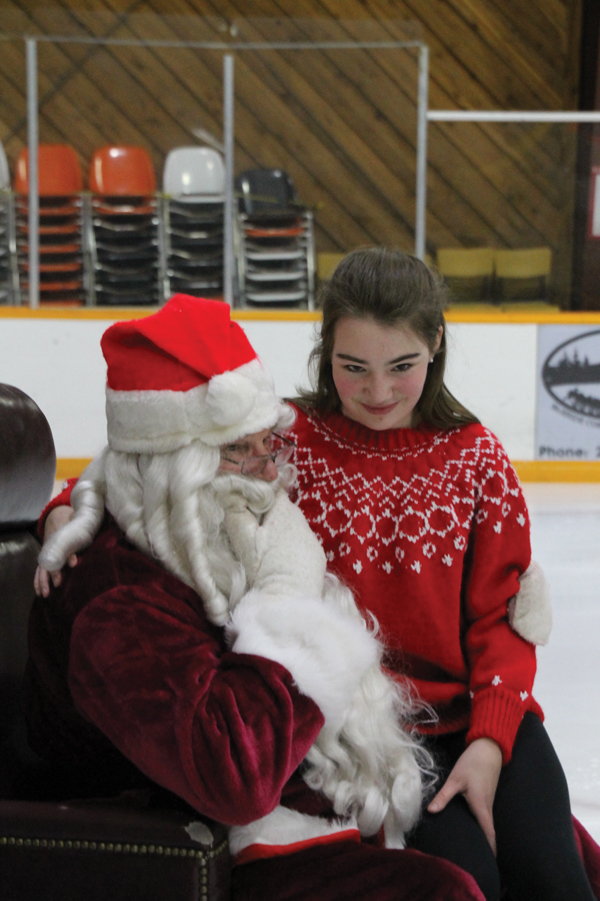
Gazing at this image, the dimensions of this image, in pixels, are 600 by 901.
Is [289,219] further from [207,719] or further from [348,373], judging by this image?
[207,719]

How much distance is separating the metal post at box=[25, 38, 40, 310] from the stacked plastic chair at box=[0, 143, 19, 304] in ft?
0.36

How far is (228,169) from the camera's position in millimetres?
5668

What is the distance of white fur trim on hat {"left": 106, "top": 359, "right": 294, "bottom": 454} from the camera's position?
1081 mm

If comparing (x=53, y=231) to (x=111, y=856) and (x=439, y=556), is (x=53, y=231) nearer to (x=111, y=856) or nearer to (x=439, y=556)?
(x=439, y=556)

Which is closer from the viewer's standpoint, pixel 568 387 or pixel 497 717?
pixel 497 717

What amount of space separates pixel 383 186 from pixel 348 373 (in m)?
4.73

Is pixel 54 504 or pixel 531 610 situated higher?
pixel 54 504

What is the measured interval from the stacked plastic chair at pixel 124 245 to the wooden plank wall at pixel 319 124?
0.91ft

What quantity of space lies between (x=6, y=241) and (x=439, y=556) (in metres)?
4.85

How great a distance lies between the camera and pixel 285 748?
951mm

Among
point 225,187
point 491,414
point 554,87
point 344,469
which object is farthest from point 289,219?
point 344,469

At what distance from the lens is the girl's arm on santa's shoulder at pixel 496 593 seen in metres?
1.30

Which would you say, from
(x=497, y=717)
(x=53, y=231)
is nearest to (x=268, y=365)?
(x=53, y=231)

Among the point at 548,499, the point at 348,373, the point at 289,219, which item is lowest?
the point at 548,499
